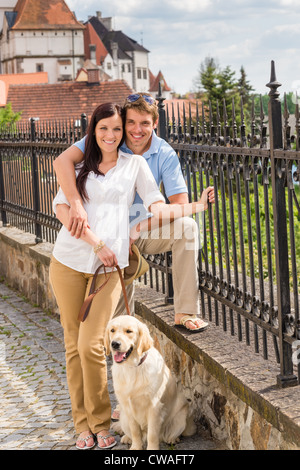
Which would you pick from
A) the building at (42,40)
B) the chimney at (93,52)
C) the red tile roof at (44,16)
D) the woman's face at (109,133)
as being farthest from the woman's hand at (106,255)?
the chimney at (93,52)

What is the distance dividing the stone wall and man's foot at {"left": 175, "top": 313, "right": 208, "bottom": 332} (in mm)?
52

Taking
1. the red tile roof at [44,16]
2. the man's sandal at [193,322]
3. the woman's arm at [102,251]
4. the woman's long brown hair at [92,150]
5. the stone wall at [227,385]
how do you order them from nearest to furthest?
the stone wall at [227,385], the woman's arm at [102,251], the woman's long brown hair at [92,150], the man's sandal at [193,322], the red tile roof at [44,16]

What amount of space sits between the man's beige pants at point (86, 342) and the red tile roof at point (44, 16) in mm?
100306

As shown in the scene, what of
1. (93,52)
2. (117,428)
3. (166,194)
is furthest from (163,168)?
(93,52)

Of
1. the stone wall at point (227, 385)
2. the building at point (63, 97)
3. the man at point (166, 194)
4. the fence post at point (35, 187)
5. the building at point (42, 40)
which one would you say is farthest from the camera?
the building at point (42, 40)

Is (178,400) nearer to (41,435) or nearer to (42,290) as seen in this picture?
(41,435)

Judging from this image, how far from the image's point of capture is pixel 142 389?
451 centimetres

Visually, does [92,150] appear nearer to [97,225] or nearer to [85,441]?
[97,225]

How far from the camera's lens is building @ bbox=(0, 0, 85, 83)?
99625 millimetres

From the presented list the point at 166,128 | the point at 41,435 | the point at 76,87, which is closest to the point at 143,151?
the point at 166,128

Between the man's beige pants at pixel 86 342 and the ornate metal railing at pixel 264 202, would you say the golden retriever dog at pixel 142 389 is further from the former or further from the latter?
the ornate metal railing at pixel 264 202

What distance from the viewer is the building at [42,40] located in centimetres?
9962

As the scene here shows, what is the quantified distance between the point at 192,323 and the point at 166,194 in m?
0.86

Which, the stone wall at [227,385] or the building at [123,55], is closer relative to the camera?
the stone wall at [227,385]
